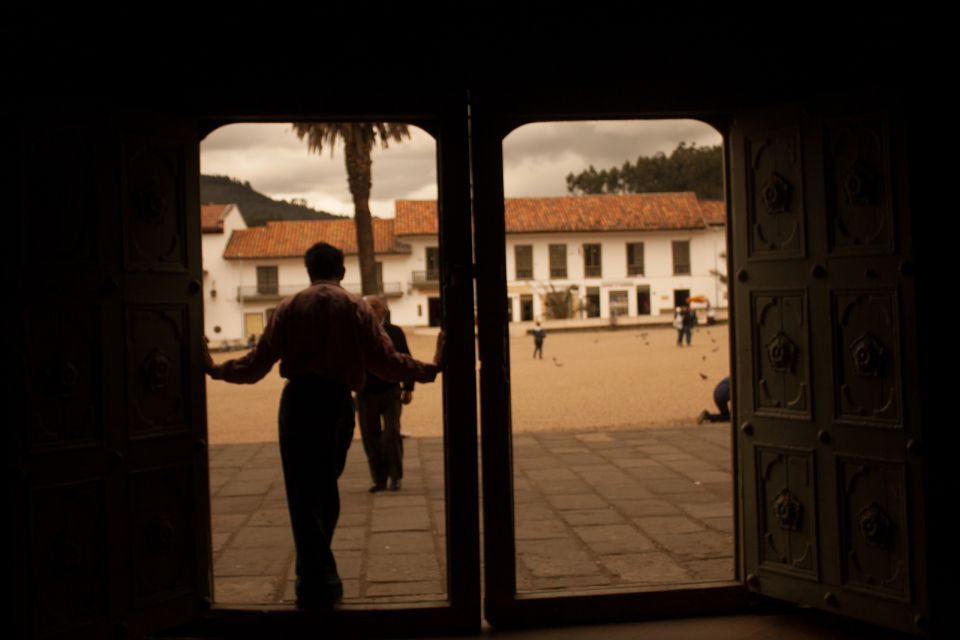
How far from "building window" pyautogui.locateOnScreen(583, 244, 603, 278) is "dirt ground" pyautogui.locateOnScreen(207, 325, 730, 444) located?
13.3m

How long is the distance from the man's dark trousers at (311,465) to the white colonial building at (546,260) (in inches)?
1366

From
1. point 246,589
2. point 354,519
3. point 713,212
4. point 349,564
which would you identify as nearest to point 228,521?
point 354,519

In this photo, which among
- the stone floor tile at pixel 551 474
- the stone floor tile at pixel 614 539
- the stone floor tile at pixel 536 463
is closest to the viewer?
the stone floor tile at pixel 614 539

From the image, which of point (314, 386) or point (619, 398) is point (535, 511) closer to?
point (314, 386)

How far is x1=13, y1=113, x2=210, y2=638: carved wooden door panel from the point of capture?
3.14 meters

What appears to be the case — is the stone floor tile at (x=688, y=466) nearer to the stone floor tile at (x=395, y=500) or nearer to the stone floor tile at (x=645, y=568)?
the stone floor tile at (x=395, y=500)

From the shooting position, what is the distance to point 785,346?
3.69 meters

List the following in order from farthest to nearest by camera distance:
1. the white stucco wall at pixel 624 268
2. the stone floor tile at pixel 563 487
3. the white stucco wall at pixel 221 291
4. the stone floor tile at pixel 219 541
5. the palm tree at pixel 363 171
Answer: the white stucco wall at pixel 221 291
the white stucco wall at pixel 624 268
the palm tree at pixel 363 171
the stone floor tile at pixel 563 487
the stone floor tile at pixel 219 541

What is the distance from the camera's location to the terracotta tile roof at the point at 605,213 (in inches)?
1517

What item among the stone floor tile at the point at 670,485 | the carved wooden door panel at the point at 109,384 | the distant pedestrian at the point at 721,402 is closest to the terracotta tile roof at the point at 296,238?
the distant pedestrian at the point at 721,402

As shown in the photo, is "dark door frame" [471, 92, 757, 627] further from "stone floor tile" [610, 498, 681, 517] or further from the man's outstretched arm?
"stone floor tile" [610, 498, 681, 517]

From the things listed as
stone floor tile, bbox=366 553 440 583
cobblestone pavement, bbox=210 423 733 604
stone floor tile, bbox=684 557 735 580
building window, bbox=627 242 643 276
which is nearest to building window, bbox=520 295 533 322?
building window, bbox=627 242 643 276

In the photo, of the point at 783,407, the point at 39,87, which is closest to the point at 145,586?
the point at 39,87

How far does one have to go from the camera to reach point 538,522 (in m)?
6.04
